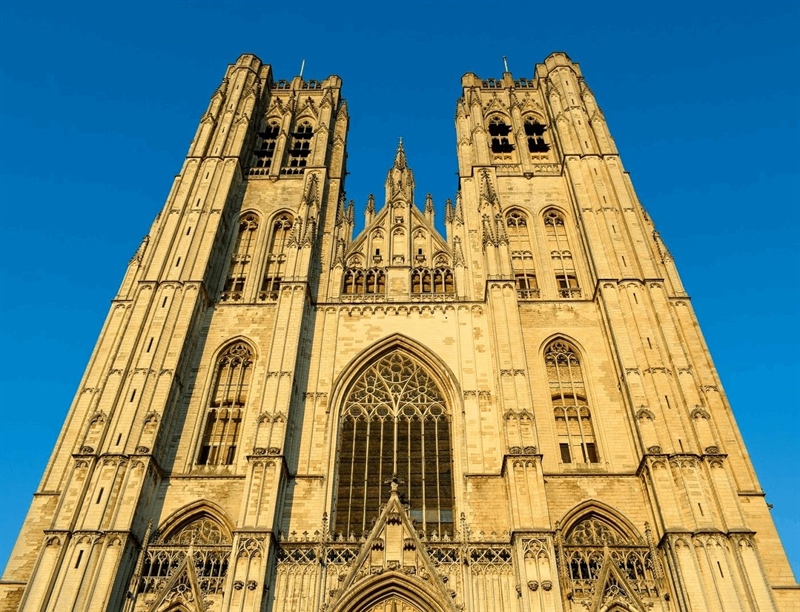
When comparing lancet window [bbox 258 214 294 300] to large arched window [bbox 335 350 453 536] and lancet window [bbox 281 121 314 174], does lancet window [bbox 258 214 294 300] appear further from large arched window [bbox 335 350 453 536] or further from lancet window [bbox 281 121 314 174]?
large arched window [bbox 335 350 453 536]

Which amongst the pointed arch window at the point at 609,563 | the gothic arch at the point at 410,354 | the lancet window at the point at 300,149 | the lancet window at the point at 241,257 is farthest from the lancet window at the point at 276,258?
the pointed arch window at the point at 609,563

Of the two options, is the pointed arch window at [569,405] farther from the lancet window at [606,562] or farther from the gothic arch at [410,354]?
the gothic arch at [410,354]

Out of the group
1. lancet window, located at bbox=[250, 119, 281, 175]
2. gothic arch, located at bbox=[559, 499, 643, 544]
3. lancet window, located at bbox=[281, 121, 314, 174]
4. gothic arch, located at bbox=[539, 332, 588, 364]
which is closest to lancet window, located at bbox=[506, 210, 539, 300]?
gothic arch, located at bbox=[539, 332, 588, 364]

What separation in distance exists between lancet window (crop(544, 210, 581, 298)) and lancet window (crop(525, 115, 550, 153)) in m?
4.77

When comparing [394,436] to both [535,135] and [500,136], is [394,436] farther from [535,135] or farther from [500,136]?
[535,135]

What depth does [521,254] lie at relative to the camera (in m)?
27.5

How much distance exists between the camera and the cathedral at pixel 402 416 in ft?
58.0

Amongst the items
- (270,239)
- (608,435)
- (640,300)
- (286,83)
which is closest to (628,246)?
(640,300)

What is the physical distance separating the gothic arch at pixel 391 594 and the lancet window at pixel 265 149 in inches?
770

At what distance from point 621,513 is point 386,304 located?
10505mm

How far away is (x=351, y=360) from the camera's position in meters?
23.6

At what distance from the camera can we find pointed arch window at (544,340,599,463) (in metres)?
21.4

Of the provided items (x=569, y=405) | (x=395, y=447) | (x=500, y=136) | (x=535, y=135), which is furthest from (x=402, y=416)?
(x=535, y=135)

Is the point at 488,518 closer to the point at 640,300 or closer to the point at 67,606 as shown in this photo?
the point at 640,300
